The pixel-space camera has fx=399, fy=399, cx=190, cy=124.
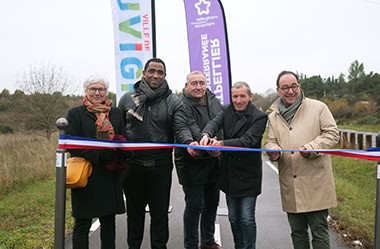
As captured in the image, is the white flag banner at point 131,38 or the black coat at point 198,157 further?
the white flag banner at point 131,38

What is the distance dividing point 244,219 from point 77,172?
70.3 inches

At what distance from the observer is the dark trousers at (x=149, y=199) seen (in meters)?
4.32

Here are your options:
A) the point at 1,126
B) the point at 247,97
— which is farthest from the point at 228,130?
the point at 1,126

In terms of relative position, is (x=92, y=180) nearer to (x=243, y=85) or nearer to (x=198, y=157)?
(x=198, y=157)

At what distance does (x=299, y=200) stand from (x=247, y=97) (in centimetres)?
Answer: 115

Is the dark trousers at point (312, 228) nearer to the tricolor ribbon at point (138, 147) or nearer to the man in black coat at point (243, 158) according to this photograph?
the man in black coat at point (243, 158)

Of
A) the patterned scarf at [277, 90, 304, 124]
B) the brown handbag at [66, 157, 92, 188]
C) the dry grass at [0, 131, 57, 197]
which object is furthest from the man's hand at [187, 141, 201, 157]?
the dry grass at [0, 131, 57, 197]

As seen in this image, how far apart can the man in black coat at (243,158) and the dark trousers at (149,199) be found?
63 centimetres

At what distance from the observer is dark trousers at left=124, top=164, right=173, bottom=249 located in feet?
14.2

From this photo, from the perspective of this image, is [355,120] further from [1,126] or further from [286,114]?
[286,114]

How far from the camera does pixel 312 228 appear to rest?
3.83 m

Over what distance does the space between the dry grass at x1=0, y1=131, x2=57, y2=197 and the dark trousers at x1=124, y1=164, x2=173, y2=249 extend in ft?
16.7

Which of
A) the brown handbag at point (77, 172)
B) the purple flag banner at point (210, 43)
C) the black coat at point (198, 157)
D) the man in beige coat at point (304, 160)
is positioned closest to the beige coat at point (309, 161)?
the man in beige coat at point (304, 160)

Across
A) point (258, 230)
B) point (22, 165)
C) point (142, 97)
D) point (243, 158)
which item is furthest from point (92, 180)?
point (22, 165)
